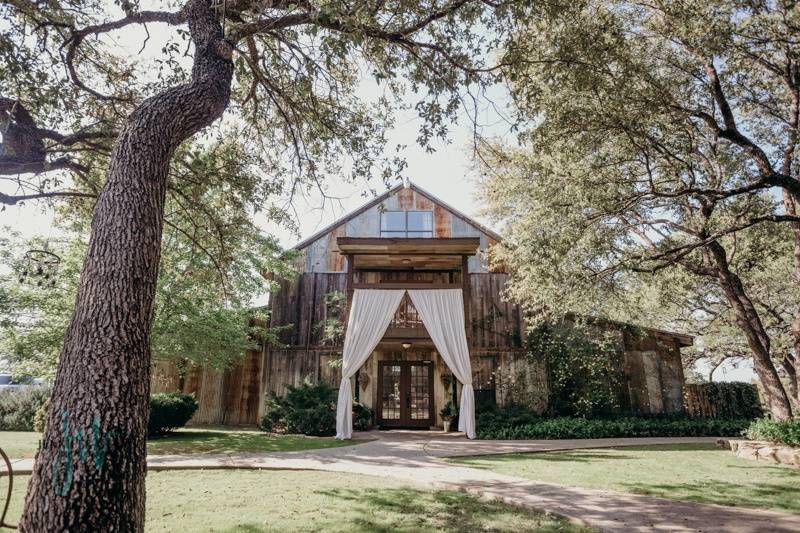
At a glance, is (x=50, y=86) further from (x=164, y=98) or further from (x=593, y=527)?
(x=593, y=527)

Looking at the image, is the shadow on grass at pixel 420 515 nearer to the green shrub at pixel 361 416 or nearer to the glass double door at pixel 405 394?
the green shrub at pixel 361 416

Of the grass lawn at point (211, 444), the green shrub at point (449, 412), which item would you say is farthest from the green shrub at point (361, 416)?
the green shrub at point (449, 412)

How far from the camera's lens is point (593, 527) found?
349cm

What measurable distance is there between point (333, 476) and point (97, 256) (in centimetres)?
417

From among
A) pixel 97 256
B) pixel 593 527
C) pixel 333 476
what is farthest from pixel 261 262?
pixel 593 527

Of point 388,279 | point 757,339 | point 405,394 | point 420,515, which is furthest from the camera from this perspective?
point 388,279

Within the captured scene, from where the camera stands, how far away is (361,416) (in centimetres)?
1225

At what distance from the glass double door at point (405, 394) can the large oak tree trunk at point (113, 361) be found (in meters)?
11.9

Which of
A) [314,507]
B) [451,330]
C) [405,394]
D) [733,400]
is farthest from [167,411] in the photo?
[733,400]

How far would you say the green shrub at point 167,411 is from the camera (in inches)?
376

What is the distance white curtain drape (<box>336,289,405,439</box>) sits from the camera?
420 inches

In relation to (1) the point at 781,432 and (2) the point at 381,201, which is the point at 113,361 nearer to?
(1) the point at 781,432

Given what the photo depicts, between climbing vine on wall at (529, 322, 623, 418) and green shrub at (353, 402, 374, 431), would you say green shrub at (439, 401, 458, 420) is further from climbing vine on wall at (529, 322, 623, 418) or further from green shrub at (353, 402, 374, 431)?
climbing vine on wall at (529, 322, 623, 418)

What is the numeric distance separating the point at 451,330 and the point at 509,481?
6.14 m
